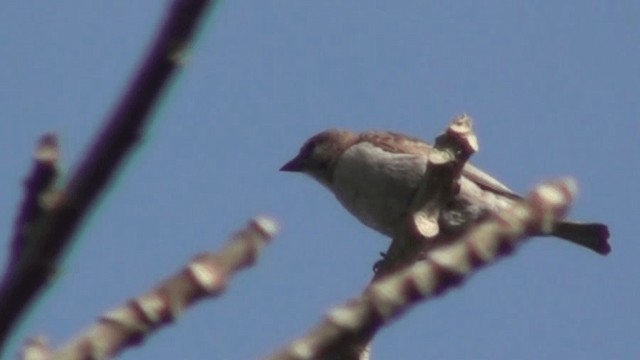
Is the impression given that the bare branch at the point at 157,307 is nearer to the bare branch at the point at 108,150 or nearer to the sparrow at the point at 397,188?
the bare branch at the point at 108,150

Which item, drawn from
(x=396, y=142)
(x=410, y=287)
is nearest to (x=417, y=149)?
(x=396, y=142)

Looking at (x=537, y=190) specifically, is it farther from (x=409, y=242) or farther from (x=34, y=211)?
(x=409, y=242)

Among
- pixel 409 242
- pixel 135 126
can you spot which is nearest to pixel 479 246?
pixel 135 126

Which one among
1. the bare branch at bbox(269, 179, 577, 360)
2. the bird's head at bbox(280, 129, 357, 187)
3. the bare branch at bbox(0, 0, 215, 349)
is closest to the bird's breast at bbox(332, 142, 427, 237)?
the bird's head at bbox(280, 129, 357, 187)

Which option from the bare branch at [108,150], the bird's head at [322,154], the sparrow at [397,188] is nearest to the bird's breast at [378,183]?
the sparrow at [397,188]

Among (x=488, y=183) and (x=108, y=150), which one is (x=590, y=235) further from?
(x=108, y=150)

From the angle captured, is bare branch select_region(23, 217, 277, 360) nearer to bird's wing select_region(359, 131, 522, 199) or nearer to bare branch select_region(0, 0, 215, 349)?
bare branch select_region(0, 0, 215, 349)
